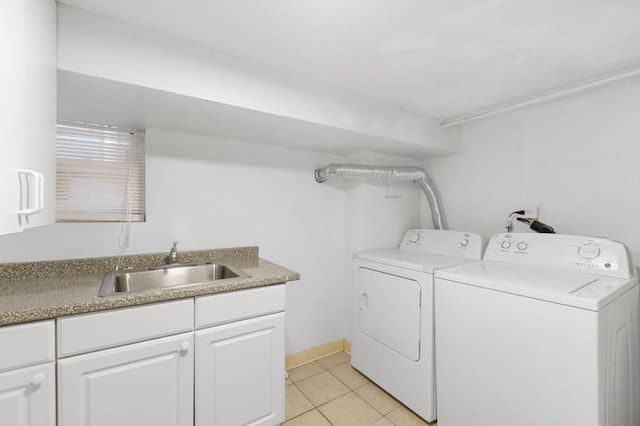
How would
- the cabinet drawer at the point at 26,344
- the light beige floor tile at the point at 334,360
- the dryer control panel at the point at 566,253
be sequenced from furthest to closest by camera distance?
the light beige floor tile at the point at 334,360
the dryer control panel at the point at 566,253
the cabinet drawer at the point at 26,344

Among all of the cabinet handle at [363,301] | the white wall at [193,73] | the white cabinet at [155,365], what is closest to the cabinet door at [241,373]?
the white cabinet at [155,365]

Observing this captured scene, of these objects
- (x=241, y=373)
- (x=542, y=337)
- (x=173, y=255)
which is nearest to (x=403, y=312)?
(x=542, y=337)

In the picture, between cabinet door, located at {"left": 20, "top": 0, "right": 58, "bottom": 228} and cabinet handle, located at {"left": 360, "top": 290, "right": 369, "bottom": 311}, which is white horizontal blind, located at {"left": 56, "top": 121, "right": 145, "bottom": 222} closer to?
cabinet door, located at {"left": 20, "top": 0, "right": 58, "bottom": 228}

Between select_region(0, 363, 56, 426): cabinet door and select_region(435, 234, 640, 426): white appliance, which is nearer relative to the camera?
select_region(0, 363, 56, 426): cabinet door

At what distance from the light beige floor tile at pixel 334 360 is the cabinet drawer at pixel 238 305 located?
3.94 feet

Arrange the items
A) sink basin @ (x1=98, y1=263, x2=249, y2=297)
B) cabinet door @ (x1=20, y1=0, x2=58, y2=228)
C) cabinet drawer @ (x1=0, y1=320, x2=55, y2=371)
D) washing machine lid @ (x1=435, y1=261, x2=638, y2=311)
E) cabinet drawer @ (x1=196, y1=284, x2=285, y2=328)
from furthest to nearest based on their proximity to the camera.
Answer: sink basin @ (x1=98, y1=263, x2=249, y2=297), cabinet drawer @ (x1=196, y1=284, x2=285, y2=328), washing machine lid @ (x1=435, y1=261, x2=638, y2=311), cabinet drawer @ (x1=0, y1=320, x2=55, y2=371), cabinet door @ (x1=20, y1=0, x2=58, y2=228)

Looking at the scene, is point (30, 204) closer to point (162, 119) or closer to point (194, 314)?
point (194, 314)

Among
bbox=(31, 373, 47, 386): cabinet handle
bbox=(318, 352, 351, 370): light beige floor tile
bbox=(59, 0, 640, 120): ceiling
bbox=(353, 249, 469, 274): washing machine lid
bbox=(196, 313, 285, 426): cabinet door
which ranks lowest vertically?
bbox=(318, 352, 351, 370): light beige floor tile

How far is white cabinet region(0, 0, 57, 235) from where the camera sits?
2.26ft

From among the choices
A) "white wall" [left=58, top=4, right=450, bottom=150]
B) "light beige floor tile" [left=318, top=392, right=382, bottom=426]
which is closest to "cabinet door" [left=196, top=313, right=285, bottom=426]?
"light beige floor tile" [left=318, top=392, right=382, bottom=426]

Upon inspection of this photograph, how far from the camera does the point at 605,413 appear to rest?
1203 mm

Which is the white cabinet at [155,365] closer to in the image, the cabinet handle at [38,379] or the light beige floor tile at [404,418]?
the cabinet handle at [38,379]

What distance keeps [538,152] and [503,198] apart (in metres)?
0.41

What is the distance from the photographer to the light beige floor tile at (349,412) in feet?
5.89
